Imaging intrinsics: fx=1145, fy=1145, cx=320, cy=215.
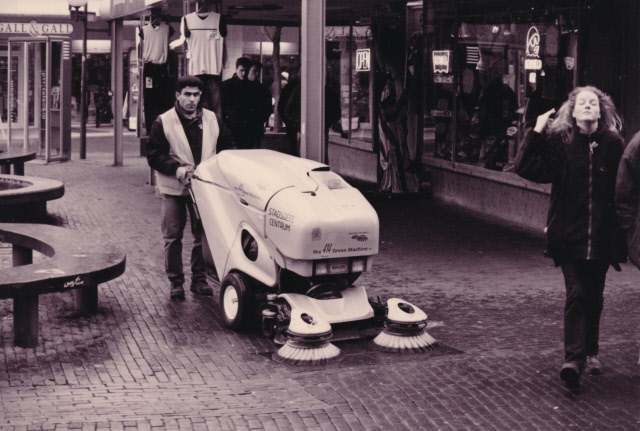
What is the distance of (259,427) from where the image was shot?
19.5 ft

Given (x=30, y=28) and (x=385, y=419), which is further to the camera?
(x=30, y=28)

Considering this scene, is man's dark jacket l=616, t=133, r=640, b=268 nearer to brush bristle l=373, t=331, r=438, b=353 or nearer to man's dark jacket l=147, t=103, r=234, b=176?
brush bristle l=373, t=331, r=438, b=353

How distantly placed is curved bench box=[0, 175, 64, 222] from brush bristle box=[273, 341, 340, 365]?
19.2 ft

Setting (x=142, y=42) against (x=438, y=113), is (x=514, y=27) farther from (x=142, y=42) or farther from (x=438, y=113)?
(x=142, y=42)

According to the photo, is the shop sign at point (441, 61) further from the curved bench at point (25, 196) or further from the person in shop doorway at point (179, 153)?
the person in shop doorway at point (179, 153)

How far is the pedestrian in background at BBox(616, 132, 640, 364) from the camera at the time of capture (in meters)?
6.55

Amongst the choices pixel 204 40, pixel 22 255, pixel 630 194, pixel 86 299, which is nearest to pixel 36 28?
pixel 204 40

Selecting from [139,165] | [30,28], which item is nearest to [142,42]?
[139,165]

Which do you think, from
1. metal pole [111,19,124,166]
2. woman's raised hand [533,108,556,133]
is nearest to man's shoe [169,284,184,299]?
woman's raised hand [533,108,556,133]

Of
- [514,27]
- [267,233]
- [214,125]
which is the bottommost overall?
[267,233]

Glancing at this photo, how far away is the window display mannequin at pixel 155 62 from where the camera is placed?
1758cm

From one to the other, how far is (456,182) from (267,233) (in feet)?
27.0

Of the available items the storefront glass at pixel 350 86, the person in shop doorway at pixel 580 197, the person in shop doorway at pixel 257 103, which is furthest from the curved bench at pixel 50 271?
the storefront glass at pixel 350 86

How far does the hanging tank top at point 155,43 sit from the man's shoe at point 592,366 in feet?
38.9
